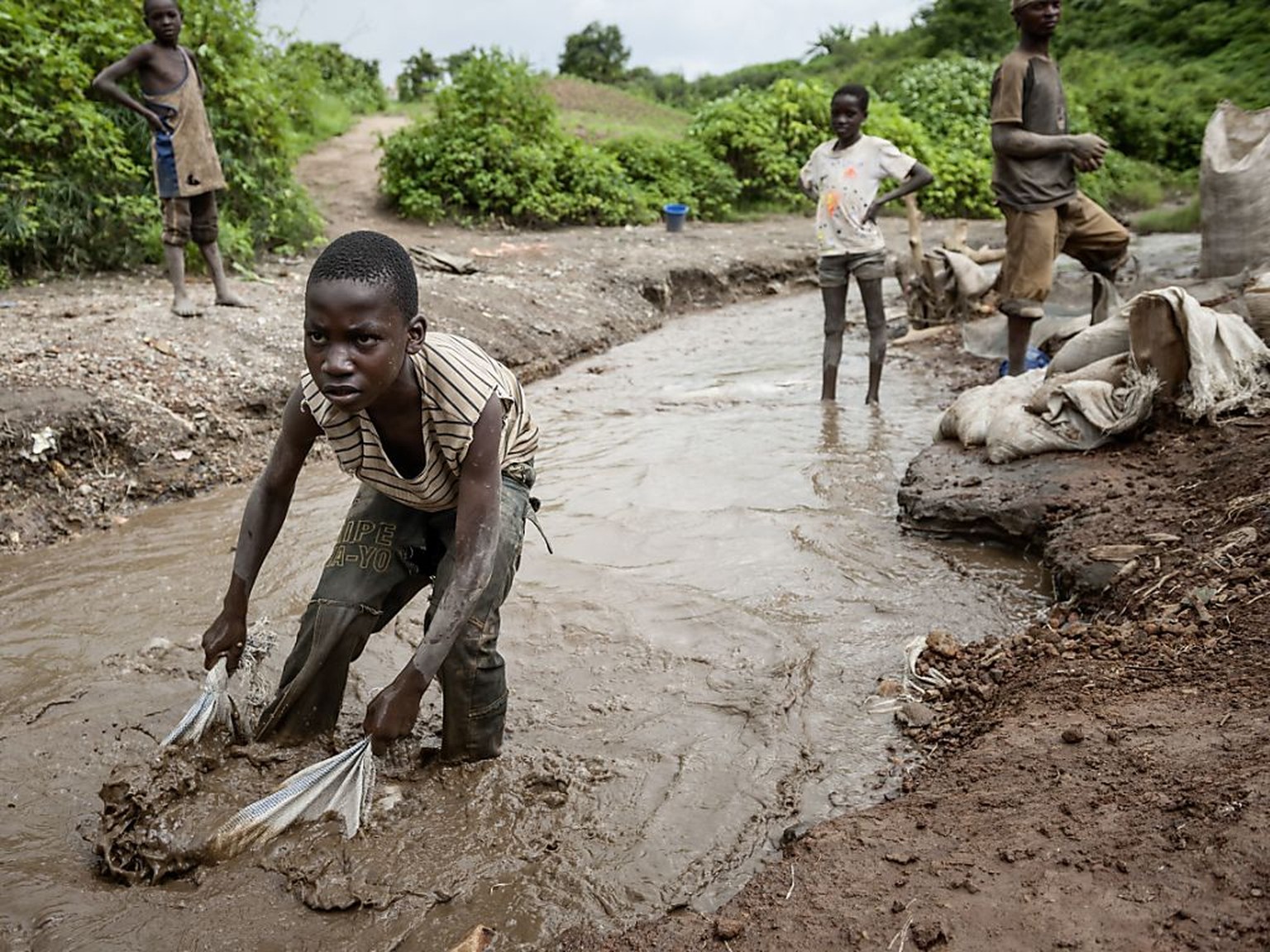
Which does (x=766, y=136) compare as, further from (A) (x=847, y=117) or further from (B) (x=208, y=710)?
(B) (x=208, y=710)

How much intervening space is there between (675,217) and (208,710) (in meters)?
10.2

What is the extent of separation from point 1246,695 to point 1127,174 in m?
16.2

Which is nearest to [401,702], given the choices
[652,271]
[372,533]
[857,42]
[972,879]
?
[372,533]

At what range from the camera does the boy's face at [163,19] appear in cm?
554

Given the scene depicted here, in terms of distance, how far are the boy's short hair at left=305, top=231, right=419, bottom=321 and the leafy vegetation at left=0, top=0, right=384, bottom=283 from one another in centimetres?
582

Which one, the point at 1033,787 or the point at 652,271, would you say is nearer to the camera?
the point at 1033,787

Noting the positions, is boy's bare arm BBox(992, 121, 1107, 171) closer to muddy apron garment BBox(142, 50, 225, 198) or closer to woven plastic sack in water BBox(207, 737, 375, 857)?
woven plastic sack in water BBox(207, 737, 375, 857)

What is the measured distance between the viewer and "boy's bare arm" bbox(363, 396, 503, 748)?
2.16 metres

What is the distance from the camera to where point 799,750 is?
280 cm

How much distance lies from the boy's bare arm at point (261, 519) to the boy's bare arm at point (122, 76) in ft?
13.4

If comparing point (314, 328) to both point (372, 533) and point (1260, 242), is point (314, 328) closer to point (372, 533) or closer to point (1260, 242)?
point (372, 533)

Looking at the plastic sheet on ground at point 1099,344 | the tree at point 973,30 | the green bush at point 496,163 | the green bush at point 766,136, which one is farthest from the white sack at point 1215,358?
the tree at point 973,30

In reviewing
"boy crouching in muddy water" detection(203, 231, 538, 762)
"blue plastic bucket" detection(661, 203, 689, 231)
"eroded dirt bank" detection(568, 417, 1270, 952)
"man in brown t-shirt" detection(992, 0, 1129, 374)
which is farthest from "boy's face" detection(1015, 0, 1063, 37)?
"blue plastic bucket" detection(661, 203, 689, 231)

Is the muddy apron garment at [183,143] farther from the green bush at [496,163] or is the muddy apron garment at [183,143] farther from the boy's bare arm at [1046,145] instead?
the green bush at [496,163]
